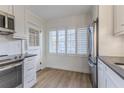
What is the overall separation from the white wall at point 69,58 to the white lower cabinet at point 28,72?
2272 mm

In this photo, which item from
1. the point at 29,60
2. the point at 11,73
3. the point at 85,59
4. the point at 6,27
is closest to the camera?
the point at 11,73

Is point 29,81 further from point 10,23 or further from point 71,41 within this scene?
A: point 71,41

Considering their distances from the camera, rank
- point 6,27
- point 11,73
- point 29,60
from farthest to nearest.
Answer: point 29,60
point 6,27
point 11,73

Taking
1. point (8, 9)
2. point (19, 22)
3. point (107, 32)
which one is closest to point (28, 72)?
point (19, 22)

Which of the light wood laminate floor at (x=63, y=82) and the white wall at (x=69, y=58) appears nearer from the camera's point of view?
the light wood laminate floor at (x=63, y=82)

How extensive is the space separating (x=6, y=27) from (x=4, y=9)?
Answer: 39cm

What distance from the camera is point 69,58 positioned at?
5.13 metres

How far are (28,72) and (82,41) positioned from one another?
8.95ft

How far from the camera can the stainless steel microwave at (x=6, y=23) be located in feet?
7.54

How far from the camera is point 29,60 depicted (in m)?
2.89

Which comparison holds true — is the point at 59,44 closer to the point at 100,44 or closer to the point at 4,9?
the point at 100,44

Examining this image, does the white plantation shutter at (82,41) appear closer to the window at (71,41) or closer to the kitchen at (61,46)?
the kitchen at (61,46)

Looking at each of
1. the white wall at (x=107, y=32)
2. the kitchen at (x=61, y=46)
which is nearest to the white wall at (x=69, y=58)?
the kitchen at (x=61, y=46)
